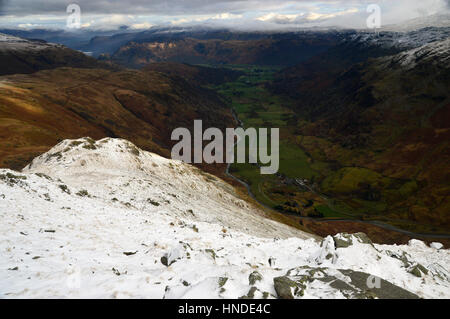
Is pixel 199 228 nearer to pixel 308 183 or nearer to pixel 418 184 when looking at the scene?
pixel 308 183

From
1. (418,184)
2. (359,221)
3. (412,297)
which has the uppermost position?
(412,297)

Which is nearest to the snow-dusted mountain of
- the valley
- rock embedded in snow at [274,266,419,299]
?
rock embedded in snow at [274,266,419,299]

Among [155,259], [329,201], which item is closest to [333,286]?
[155,259]

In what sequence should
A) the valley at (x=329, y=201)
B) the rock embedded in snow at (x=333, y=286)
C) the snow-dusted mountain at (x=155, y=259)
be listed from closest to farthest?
the snow-dusted mountain at (x=155, y=259) < the rock embedded in snow at (x=333, y=286) < the valley at (x=329, y=201)

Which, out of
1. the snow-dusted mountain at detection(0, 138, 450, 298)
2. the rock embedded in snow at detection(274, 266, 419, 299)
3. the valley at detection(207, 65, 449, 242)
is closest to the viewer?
the snow-dusted mountain at detection(0, 138, 450, 298)

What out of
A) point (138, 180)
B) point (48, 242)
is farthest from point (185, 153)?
point (48, 242)

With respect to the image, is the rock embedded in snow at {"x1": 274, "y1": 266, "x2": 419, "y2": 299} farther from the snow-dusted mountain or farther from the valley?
the valley

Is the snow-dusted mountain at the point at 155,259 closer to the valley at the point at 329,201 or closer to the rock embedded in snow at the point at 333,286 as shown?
the rock embedded in snow at the point at 333,286

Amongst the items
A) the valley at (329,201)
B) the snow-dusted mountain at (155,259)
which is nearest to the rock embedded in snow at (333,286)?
the snow-dusted mountain at (155,259)
